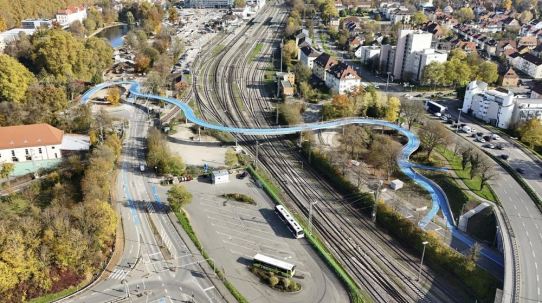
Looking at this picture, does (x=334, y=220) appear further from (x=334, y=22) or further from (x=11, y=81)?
(x=334, y=22)

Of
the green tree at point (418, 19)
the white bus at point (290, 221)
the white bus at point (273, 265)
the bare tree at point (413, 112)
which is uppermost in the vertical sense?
the green tree at point (418, 19)

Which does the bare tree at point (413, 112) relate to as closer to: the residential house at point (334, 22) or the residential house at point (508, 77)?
the residential house at point (508, 77)

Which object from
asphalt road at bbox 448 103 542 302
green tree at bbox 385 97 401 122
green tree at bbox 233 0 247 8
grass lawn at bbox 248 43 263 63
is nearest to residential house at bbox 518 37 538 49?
asphalt road at bbox 448 103 542 302

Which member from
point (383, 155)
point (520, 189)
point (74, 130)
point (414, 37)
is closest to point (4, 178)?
point (74, 130)

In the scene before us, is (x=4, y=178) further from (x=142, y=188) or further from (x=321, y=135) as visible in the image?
(x=321, y=135)

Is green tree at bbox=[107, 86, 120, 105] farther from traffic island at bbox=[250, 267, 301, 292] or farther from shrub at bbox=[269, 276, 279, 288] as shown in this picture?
shrub at bbox=[269, 276, 279, 288]

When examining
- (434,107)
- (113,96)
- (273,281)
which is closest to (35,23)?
(113,96)

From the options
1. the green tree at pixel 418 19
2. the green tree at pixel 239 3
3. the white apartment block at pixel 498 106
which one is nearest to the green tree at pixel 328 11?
the green tree at pixel 418 19
